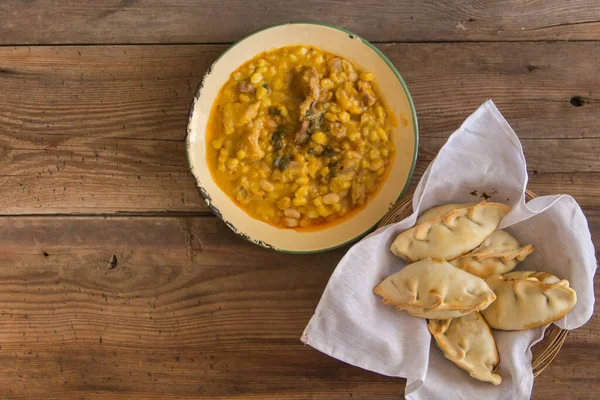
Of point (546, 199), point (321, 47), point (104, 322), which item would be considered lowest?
point (104, 322)

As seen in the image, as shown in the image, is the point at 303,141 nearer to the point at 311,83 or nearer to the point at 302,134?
the point at 302,134

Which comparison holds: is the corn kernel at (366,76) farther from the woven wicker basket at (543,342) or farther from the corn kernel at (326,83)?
the woven wicker basket at (543,342)

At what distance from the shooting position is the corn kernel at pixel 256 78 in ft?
6.91

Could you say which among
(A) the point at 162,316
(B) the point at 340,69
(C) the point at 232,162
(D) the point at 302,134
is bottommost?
(A) the point at 162,316

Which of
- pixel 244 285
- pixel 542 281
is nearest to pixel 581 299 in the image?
pixel 542 281

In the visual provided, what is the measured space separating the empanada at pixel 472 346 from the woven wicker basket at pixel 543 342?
16 centimetres

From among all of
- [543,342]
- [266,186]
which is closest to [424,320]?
[543,342]

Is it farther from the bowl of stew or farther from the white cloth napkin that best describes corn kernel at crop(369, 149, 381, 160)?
the white cloth napkin

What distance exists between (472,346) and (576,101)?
1255 mm

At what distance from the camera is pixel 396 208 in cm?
200

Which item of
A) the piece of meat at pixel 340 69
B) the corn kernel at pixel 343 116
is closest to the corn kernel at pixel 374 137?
the corn kernel at pixel 343 116

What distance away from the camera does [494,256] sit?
6.02ft

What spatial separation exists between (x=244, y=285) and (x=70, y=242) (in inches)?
31.3

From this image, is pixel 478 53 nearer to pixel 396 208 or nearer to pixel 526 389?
pixel 396 208
